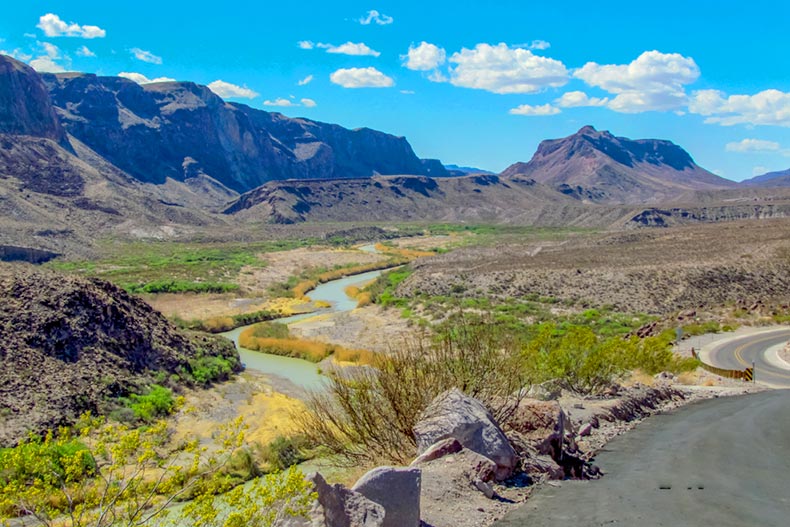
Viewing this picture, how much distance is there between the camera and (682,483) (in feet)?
41.1

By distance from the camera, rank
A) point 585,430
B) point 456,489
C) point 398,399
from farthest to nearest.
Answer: point 585,430
point 398,399
point 456,489

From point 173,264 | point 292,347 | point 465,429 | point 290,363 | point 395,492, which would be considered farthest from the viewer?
point 173,264

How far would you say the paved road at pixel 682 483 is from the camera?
34.8 ft

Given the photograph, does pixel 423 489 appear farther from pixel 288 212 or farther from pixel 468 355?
pixel 288 212

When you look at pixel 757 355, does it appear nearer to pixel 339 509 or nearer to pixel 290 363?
pixel 290 363

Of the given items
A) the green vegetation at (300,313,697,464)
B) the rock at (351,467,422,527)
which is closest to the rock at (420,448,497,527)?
the rock at (351,467,422,527)

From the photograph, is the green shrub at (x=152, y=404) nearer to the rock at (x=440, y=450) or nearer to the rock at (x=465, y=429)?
the rock at (x=465, y=429)

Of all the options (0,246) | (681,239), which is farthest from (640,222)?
(0,246)

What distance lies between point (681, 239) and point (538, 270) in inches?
1085

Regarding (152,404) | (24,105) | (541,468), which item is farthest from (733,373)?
(24,105)

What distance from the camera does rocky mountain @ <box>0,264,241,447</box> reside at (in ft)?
84.1

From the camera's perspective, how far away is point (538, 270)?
233 ft

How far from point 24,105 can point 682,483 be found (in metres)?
171

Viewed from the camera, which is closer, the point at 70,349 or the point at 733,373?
the point at 70,349
